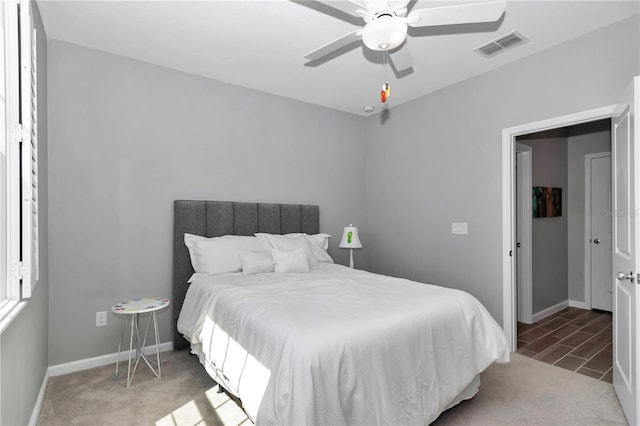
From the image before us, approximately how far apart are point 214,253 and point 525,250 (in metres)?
3.54

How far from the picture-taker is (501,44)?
9.39 feet

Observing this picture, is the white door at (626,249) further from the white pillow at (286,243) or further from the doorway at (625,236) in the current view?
the white pillow at (286,243)

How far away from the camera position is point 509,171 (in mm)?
3229

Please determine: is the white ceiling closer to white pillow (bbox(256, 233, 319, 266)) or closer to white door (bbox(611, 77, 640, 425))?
white door (bbox(611, 77, 640, 425))

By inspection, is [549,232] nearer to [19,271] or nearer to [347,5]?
[347,5]

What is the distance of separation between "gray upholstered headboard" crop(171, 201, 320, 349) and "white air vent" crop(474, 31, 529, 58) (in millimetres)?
2360

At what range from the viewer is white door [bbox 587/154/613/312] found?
14.7 ft

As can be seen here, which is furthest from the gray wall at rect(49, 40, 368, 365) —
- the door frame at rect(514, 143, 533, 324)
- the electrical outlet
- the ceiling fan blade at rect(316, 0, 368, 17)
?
the door frame at rect(514, 143, 533, 324)

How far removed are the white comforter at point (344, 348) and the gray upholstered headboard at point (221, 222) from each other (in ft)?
2.25

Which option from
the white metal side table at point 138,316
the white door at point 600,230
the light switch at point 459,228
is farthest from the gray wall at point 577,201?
the white metal side table at point 138,316

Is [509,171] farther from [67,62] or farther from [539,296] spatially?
[67,62]

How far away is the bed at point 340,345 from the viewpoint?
1.55 metres

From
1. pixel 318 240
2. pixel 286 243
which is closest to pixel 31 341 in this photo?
pixel 286 243

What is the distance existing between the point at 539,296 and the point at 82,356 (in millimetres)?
4977
